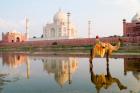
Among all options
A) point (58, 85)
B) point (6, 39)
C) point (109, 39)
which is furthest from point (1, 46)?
point (58, 85)

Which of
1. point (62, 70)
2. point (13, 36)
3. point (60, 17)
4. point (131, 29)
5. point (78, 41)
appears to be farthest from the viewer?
point (13, 36)

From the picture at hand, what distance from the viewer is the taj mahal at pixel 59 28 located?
192 ft

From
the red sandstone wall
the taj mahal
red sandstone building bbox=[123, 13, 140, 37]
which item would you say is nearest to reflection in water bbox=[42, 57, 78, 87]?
the red sandstone wall

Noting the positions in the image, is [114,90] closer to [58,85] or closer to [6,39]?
[58,85]

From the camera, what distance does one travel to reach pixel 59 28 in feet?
199

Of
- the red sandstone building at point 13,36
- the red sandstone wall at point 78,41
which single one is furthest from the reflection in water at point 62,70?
the red sandstone building at point 13,36

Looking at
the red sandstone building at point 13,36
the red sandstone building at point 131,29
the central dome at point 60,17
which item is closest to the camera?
the red sandstone building at point 131,29

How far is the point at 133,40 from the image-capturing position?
34562 millimetres

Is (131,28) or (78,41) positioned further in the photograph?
(78,41)

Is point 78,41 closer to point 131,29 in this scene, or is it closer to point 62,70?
point 131,29

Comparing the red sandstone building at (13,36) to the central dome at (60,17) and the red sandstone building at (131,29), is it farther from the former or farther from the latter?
the red sandstone building at (131,29)

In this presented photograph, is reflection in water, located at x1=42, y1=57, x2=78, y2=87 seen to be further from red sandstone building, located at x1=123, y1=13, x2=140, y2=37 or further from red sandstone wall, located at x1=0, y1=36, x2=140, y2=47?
red sandstone building, located at x1=123, y1=13, x2=140, y2=37

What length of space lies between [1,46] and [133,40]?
28648mm

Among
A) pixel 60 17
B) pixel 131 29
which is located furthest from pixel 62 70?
pixel 60 17
